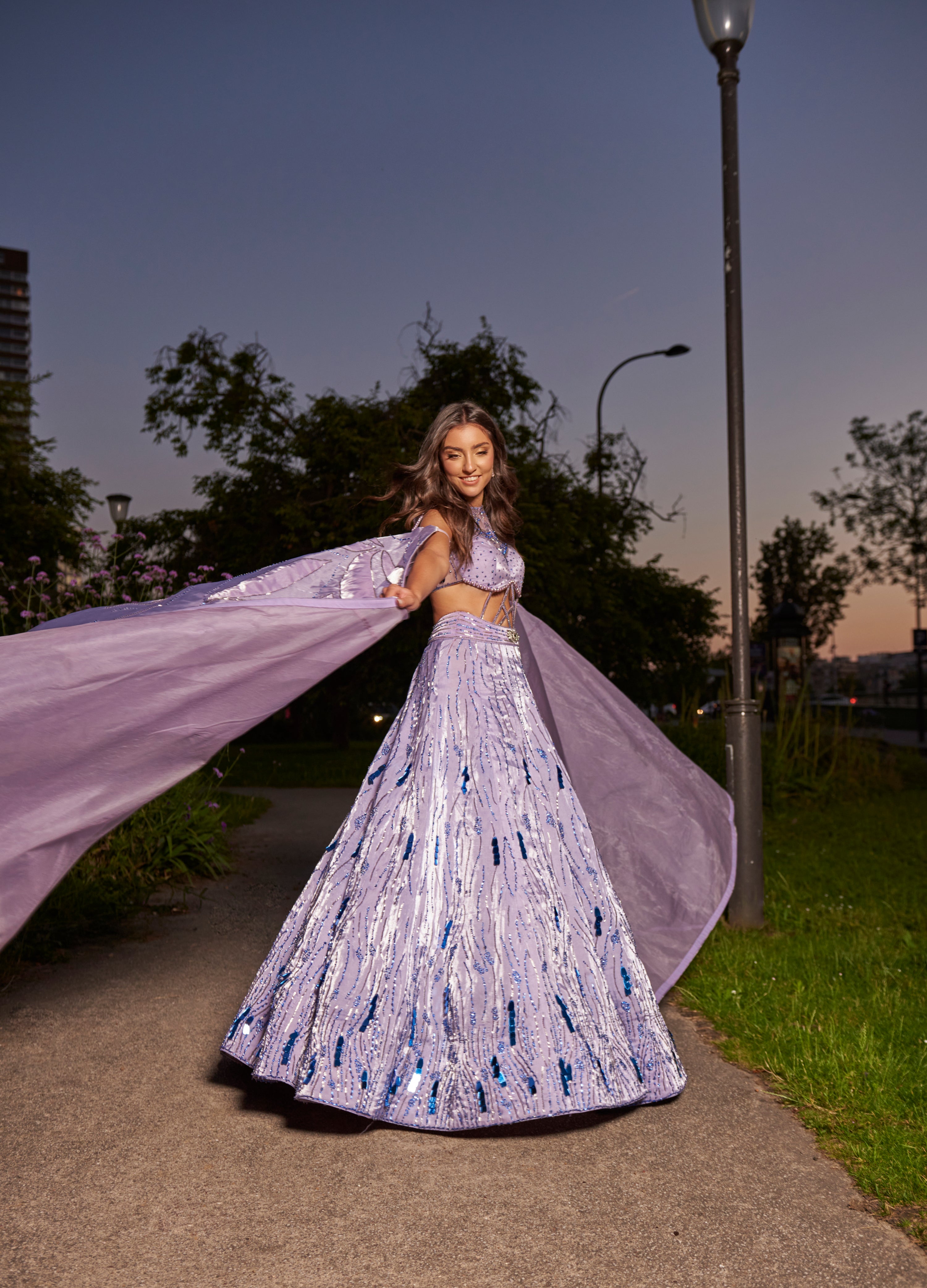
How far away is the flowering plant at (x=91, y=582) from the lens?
6480 mm

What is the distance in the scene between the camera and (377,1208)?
2.62 meters

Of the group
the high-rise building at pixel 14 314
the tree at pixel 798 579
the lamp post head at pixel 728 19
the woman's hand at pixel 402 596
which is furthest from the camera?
Answer: the high-rise building at pixel 14 314

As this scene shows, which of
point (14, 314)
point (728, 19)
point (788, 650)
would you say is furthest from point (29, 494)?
point (14, 314)

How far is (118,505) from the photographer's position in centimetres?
1659

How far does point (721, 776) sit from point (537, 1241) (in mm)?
9752

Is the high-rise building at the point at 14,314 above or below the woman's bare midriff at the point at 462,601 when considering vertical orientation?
above

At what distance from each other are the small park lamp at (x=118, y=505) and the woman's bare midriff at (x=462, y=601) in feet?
46.3

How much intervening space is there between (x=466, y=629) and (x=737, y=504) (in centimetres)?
295

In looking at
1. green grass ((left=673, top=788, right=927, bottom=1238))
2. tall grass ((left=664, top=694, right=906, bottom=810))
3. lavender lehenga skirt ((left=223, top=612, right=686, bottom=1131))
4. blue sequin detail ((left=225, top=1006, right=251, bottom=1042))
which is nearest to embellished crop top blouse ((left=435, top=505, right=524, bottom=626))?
lavender lehenga skirt ((left=223, top=612, right=686, bottom=1131))

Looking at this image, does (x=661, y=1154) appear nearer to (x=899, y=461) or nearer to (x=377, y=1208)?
(x=377, y=1208)

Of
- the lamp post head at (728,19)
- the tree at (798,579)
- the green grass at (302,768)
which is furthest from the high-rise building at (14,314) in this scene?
the lamp post head at (728,19)

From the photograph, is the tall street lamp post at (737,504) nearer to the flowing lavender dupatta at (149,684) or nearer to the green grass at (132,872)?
the flowing lavender dupatta at (149,684)

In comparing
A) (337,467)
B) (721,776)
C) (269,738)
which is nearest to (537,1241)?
(721,776)

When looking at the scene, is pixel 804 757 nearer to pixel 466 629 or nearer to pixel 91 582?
pixel 91 582
